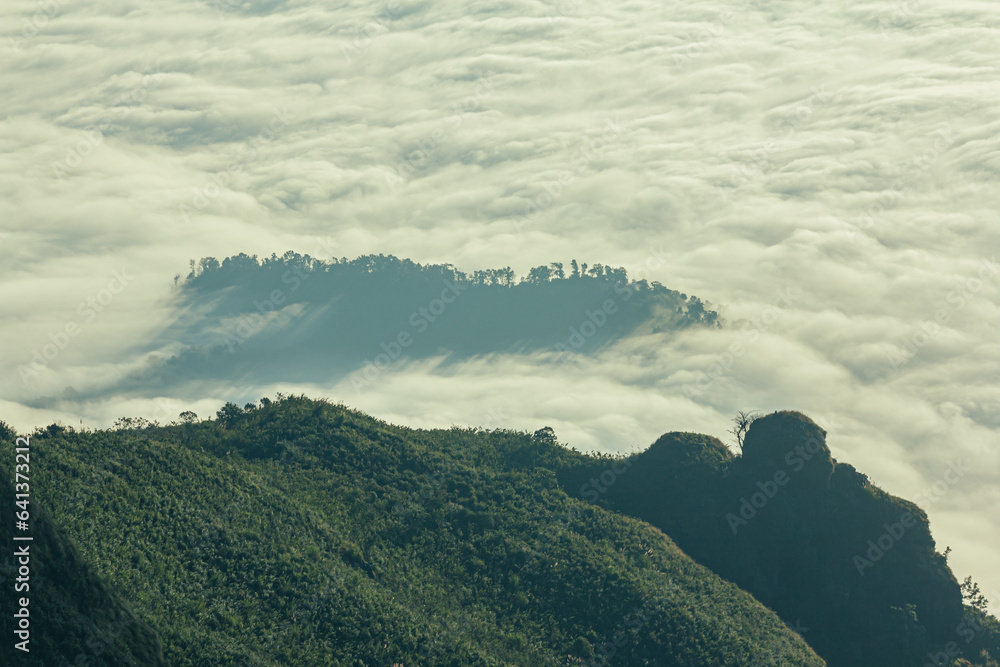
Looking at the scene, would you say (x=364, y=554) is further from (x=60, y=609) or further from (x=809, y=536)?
(x=809, y=536)

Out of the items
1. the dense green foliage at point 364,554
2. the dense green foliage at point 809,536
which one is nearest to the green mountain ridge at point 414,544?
the dense green foliage at point 364,554

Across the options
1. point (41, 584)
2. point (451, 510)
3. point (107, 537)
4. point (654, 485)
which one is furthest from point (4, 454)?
point (654, 485)

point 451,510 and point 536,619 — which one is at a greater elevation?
point 451,510

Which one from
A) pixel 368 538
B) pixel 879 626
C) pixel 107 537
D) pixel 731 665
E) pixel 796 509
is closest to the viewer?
pixel 107 537

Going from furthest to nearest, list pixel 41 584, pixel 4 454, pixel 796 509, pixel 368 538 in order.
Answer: pixel 796 509 → pixel 368 538 → pixel 4 454 → pixel 41 584

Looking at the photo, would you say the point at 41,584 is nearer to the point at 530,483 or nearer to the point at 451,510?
the point at 451,510

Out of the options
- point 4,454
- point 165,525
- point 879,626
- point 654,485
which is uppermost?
point 4,454
